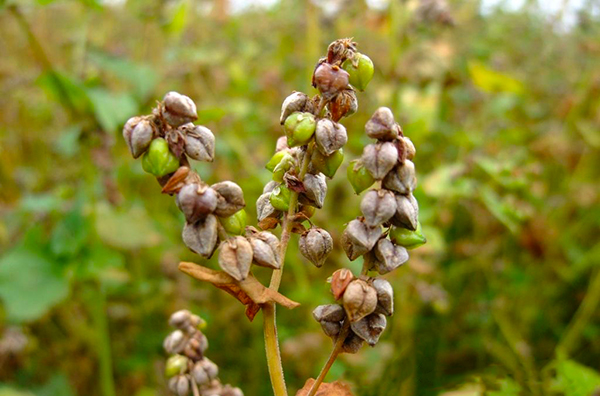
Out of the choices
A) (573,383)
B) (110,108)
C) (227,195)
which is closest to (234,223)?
(227,195)

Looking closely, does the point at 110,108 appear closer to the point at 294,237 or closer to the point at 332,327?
the point at 294,237

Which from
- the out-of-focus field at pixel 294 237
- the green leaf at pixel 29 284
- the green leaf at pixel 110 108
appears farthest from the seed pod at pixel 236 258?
the green leaf at pixel 29 284

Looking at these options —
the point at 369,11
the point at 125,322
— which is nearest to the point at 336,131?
the point at 125,322

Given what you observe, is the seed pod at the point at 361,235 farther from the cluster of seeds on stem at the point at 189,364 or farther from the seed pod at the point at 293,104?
the cluster of seeds on stem at the point at 189,364

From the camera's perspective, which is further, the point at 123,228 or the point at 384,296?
the point at 123,228

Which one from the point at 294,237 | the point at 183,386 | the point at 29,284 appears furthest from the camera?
the point at 294,237

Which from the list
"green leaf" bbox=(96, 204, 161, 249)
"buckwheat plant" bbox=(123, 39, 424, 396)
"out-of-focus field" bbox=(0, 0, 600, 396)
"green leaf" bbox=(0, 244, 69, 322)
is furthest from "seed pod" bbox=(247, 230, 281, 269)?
"green leaf" bbox=(96, 204, 161, 249)

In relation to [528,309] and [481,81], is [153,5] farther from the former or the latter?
[528,309]

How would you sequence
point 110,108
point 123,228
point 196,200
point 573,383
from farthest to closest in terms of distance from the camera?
point 123,228, point 110,108, point 573,383, point 196,200
